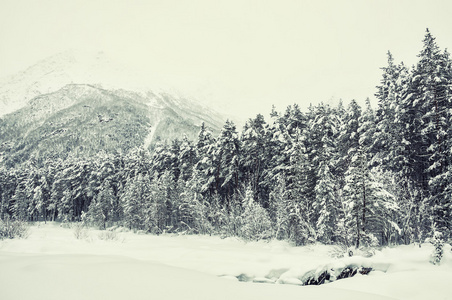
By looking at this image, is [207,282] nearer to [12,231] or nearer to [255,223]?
[255,223]

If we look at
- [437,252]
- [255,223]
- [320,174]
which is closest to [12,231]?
[255,223]

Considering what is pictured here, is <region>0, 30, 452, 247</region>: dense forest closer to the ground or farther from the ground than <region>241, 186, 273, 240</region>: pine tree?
farther from the ground

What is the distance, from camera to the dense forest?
1889 cm

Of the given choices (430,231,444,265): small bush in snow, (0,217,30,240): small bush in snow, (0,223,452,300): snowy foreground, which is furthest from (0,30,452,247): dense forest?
(0,217,30,240): small bush in snow

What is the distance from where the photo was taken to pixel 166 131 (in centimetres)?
19600

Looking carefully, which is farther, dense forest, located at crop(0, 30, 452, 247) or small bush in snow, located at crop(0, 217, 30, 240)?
small bush in snow, located at crop(0, 217, 30, 240)

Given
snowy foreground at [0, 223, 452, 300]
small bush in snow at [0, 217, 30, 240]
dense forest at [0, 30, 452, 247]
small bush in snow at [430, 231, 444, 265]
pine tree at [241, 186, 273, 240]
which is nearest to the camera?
snowy foreground at [0, 223, 452, 300]

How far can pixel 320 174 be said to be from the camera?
24281 millimetres

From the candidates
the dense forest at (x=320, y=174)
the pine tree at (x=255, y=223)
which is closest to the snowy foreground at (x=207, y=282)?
the dense forest at (x=320, y=174)

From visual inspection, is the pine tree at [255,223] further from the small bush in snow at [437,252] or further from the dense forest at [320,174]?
the small bush in snow at [437,252]

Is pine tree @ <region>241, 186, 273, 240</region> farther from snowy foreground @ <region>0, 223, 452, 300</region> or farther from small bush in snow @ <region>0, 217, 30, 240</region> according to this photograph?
small bush in snow @ <region>0, 217, 30, 240</region>

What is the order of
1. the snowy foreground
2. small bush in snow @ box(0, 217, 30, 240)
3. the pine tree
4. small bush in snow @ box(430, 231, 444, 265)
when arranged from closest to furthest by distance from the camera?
the snowy foreground → small bush in snow @ box(430, 231, 444, 265) → small bush in snow @ box(0, 217, 30, 240) → the pine tree

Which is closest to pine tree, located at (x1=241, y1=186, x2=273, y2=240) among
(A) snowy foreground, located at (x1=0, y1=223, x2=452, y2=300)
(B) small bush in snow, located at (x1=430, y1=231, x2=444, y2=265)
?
(A) snowy foreground, located at (x1=0, y1=223, x2=452, y2=300)

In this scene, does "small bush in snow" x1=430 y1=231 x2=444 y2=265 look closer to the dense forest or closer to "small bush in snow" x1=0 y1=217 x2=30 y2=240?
the dense forest
